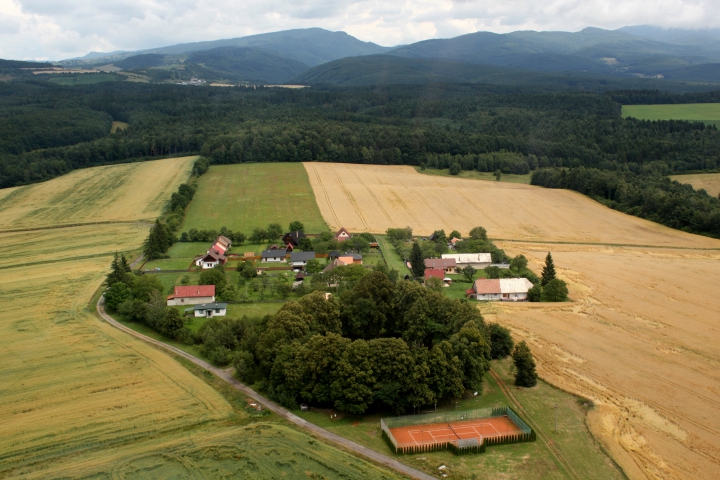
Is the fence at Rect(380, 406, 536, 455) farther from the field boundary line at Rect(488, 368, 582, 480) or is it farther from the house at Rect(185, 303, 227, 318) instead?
the house at Rect(185, 303, 227, 318)

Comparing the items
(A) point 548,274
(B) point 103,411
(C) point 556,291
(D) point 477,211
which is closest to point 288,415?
(B) point 103,411

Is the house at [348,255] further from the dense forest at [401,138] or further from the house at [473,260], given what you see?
the dense forest at [401,138]

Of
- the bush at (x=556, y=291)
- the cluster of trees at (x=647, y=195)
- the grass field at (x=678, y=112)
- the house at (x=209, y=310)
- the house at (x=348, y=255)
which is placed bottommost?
the house at (x=209, y=310)

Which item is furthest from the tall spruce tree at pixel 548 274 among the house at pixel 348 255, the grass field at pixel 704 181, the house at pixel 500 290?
the grass field at pixel 704 181

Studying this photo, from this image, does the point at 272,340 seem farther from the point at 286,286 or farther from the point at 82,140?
the point at 82,140

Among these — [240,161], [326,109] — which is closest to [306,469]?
[240,161]

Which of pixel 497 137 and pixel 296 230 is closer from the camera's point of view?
pixel 296 230

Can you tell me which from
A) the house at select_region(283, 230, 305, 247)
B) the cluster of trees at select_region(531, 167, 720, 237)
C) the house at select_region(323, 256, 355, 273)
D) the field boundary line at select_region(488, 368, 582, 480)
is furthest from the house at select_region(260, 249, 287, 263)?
the cluster of trees at select_region(531, 167, 720, 237)
